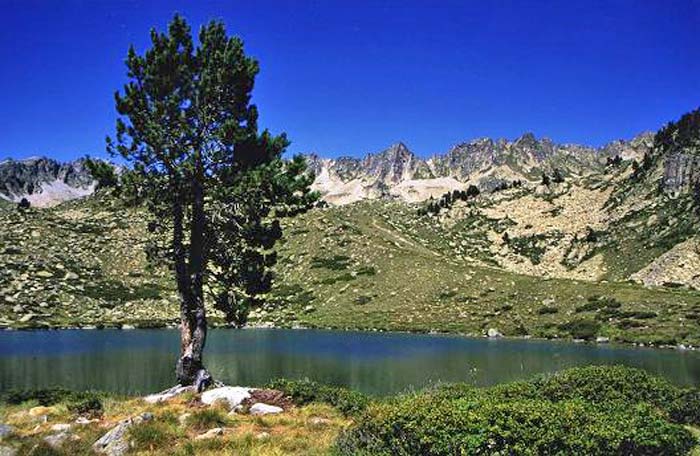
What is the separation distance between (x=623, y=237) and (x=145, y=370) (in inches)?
5298

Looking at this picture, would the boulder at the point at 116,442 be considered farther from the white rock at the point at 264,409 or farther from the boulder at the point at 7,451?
the white rock at the point at 264,409

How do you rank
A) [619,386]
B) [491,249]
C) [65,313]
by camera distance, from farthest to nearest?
[491,249], [65,313], [619,386]

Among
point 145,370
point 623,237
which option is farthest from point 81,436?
point 623,237

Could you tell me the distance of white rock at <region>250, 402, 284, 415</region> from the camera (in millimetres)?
20766

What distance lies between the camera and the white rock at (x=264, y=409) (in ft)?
68.1

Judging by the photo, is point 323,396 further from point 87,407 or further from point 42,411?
point 42,411

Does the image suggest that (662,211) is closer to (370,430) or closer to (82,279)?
(82,279)

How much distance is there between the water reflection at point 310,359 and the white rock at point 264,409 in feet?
61.8

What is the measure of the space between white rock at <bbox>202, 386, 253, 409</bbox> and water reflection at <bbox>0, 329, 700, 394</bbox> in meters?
17.9

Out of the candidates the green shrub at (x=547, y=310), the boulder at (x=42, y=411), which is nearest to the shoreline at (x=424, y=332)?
the green shrub at (x=547, y=310)

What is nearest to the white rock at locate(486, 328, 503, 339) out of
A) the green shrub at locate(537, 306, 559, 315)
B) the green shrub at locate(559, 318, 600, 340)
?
the green shrub at locate(559, 318, 600, 340)

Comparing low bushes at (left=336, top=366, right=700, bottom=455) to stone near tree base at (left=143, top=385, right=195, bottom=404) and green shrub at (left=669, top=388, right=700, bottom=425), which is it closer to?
green shrub at (left=669, top=388, right=700, bottom=425)

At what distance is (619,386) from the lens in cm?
2248

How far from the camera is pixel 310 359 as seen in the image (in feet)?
200
